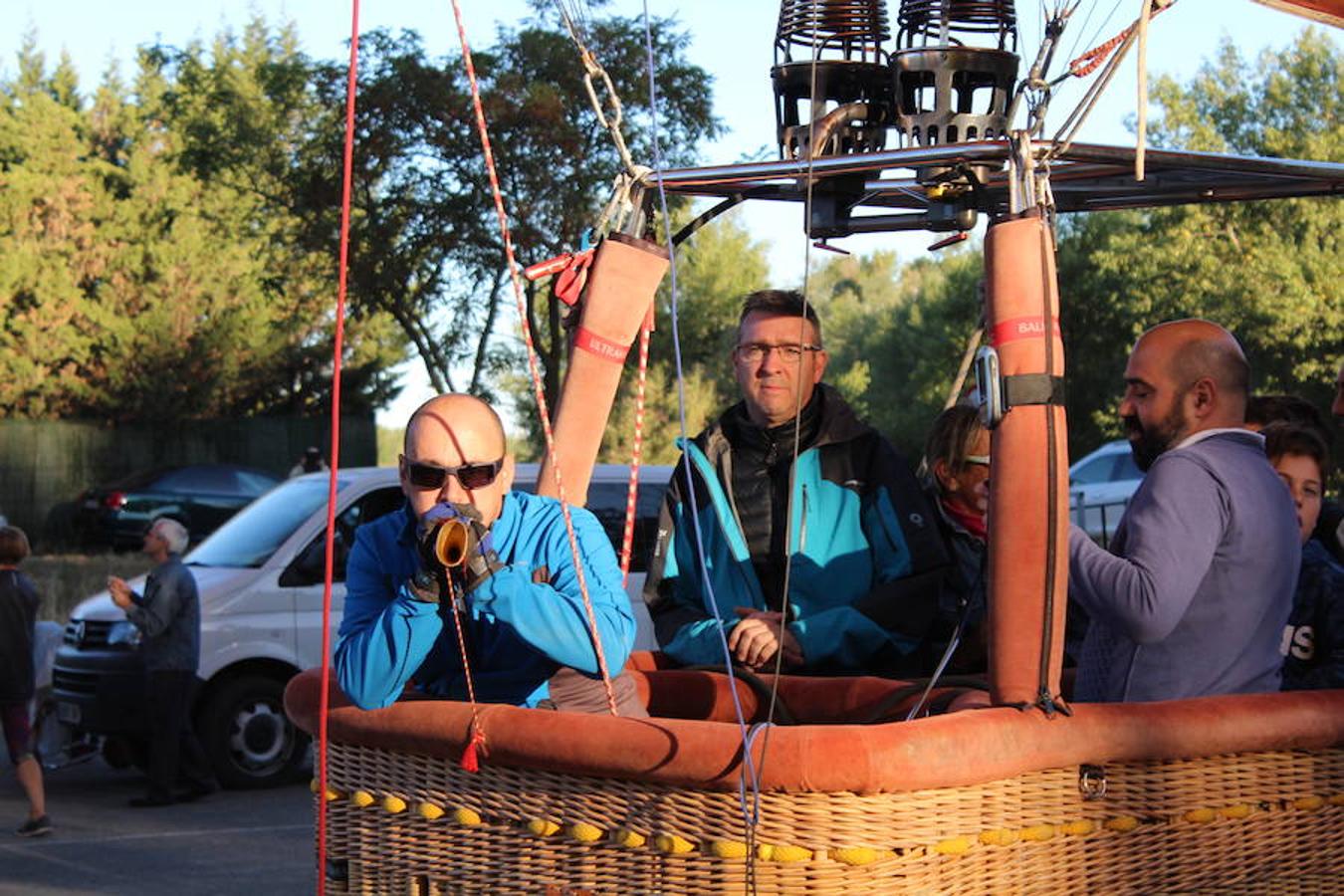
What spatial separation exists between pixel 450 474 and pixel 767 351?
145cm

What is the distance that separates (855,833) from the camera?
283 centimetres

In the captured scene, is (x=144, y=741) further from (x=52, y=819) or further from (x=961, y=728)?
(x=961, y=728)

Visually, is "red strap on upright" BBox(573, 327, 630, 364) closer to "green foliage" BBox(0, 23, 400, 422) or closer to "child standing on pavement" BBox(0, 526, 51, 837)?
"child standing on pavement" BBox(0, 526, 51, 837)

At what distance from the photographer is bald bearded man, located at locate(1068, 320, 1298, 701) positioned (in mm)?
3352

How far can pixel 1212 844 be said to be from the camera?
328 cm

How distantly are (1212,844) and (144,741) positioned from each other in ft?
29.7

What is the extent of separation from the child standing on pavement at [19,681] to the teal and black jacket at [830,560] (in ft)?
18.9

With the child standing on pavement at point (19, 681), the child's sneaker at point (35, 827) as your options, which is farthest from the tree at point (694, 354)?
the child's sneaker at point (35, 827)

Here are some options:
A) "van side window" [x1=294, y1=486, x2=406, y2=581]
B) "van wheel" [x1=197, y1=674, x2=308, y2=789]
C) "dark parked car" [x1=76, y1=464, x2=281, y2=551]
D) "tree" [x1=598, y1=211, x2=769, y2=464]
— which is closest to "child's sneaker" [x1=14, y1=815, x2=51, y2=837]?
"van wheel" [x1=197, y1=674, x2=308, y2=789]

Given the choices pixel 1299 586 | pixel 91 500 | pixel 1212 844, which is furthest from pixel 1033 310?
pixel 91 500

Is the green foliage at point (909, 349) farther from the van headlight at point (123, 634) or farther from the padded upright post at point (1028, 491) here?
the padded upright post at point (1028, 491)

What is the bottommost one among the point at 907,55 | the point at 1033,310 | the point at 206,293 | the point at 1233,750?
the point at 1233,750

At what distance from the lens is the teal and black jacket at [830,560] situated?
15.0 feet

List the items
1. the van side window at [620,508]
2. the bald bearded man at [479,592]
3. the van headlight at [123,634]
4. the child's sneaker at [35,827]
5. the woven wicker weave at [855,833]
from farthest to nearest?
1. the van side window at [620,508]
2. the van headlight at [123,634]
3. the child's sneaker at [35,827]
4. the bald bearded man at [479,592]
5. the woven wicker weave at [855,833]
